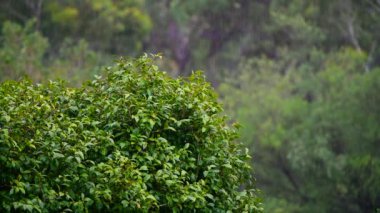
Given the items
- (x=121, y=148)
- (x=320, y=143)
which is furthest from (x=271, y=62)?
(x=121, y=148)

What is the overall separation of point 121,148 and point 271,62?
80.3 feet

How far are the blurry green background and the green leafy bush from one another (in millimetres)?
13900

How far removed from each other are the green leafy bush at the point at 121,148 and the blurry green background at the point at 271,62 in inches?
547

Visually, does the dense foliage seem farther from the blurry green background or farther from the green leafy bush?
the green leafy bush

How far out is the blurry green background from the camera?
2173 cm

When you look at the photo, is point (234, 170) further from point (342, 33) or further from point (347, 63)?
point (342, 33)

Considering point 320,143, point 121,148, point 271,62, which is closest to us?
point 121,148

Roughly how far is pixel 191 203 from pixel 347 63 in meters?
23.5

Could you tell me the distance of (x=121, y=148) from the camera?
21.8ft

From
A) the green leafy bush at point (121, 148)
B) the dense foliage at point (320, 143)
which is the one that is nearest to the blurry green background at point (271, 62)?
the dense foliage at point (320, 143)

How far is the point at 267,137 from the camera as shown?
24.2 m

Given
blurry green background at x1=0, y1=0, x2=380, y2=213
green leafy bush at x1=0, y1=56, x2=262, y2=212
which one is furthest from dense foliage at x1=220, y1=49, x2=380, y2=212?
green leafy bush at x1=0, y1=56, x2=262, y2=212

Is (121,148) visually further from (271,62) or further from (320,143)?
(271,62)

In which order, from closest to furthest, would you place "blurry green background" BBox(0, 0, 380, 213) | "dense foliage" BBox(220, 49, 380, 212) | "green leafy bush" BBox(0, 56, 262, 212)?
1. "green leafy bush" BBox(0, 56, 262, 212)
2. "dense foliage" BBox(220, 49, 380, 212)
3. "blurry green background" BBox(0, 0, 380, 213)
